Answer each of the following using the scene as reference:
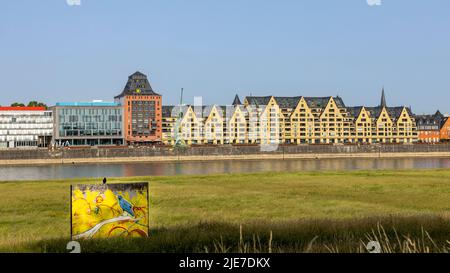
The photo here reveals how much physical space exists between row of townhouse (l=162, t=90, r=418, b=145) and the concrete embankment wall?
24.8 m

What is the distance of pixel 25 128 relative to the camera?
176375mm

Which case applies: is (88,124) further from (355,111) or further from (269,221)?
(269,221)

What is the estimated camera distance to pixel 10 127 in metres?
175

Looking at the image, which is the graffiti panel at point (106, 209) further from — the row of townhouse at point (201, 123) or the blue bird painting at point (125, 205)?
the row of townhouse at point (201, 123)

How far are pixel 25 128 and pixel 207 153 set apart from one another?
68279 millimetres

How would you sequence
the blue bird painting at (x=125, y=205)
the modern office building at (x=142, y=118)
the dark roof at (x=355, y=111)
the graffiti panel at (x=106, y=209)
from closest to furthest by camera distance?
the graffiti panel at (x=106, y=209) < the blue bird painting at (x=125, y=205) < the modern office building at (x=142, y=118) < the dark roof at (x=355, y=111)

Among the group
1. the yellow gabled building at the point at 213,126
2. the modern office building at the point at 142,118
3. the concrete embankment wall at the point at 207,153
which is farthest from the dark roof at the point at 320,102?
the modern office building at the point at 142,118

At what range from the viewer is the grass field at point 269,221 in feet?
36.7

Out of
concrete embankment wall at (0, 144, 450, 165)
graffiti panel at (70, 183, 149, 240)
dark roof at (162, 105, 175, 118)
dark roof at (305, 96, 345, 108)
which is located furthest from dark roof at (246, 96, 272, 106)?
graffiti panel at (70, 183, 149, 240)

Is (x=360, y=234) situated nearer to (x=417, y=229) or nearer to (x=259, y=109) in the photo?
(x=417, y=229)

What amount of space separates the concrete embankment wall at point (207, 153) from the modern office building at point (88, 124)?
Answer: 3510 centimetres

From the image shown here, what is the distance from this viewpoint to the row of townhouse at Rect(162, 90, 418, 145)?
176250 millimetres

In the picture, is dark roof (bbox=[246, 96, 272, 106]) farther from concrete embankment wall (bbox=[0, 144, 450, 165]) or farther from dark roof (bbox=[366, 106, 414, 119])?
dark roof (bbox=[366, 106, 414, 119])
